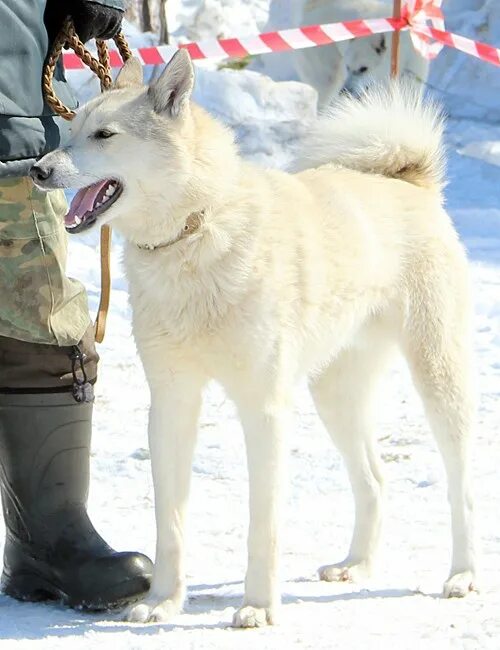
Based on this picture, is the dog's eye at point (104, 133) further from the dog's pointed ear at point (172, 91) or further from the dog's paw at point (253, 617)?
the dog's paw at point (253, 617)

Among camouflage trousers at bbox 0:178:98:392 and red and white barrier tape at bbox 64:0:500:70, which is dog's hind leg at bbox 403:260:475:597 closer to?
camouflage trousers at bbox 0:178:98:392

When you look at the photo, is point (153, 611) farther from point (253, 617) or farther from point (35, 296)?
point (35, 296)

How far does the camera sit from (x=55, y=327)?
278 cm

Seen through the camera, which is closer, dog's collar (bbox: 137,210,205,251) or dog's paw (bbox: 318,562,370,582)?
dog's collar (bbox: 137,210,205,251)

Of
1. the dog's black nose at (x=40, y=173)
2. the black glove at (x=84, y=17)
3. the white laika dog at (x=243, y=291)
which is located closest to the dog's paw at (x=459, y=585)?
the white laika dog at (x=243, y=291)

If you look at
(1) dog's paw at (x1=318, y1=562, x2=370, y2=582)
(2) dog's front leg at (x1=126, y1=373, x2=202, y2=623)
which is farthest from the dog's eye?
(1) dog's paw at (x1=318, y1=562, x2=370, y2=582)

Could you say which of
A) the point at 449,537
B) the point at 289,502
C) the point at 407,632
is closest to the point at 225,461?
the point at 289,502

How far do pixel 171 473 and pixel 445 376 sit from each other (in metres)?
0.81

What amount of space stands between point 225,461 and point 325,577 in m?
1.05

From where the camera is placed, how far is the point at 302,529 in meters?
3.52

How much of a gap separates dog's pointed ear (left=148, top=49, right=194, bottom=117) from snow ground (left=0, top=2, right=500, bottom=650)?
839 mm

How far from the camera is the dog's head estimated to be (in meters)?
2.68

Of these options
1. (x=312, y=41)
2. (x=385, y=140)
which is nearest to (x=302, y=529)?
(x=385, y=140)

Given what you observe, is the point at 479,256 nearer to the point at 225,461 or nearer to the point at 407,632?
the point at 225,461
